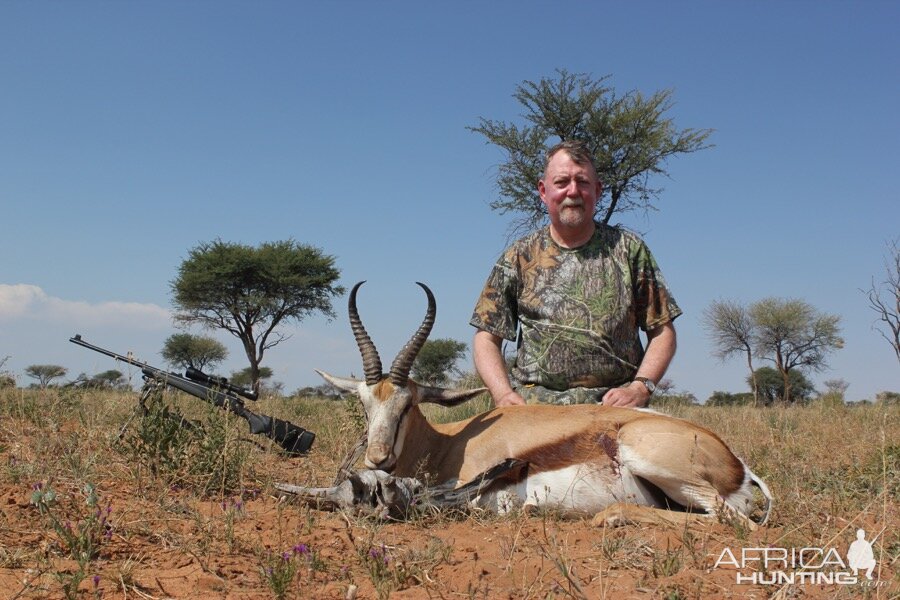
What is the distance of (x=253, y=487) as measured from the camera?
4.46 meters

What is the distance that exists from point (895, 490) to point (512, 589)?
2.97 metres

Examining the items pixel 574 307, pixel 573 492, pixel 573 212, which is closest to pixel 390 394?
pixel 573 492

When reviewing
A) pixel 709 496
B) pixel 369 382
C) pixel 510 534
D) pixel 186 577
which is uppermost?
pixel 369 382

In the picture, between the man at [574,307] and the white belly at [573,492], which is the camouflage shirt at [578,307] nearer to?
the man at [574,307]

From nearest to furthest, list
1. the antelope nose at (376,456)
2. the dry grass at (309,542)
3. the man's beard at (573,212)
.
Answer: the dry grass at (309,542), the antelope nose at (376,456), the man's beard at (573,212)

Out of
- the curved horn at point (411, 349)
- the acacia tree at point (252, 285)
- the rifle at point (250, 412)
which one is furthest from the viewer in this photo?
the acacia tree at point (252, 285)

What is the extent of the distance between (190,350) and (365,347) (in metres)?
27.9

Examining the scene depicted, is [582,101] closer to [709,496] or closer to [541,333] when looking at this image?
[541,333]

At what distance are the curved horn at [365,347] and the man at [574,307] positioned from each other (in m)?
0.99

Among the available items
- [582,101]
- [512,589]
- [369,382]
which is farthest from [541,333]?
[582,101]

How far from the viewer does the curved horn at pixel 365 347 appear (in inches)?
171

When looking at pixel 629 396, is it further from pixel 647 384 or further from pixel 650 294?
pixel 650 294

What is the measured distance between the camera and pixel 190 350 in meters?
30.4

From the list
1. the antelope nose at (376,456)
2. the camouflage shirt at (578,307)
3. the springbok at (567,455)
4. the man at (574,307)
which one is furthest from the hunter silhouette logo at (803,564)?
the camouflage shirt at (578,307)
